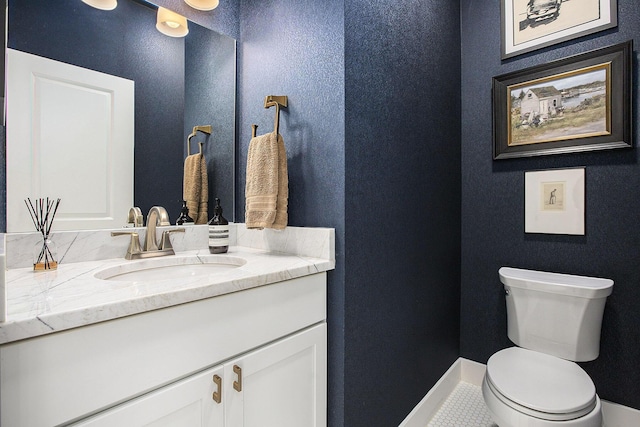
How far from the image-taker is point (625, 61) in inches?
58.4

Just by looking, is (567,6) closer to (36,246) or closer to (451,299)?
(451,299)

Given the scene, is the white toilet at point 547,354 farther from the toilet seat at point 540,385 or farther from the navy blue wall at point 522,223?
the navy blue wall at point 522,223

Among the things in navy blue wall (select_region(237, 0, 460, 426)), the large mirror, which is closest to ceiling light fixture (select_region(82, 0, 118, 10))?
the large mirror

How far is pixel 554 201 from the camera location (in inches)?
66.1

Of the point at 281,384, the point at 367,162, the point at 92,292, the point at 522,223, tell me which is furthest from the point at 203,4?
the point at 522,223

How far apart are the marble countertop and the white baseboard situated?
100 cm

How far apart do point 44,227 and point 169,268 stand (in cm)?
40

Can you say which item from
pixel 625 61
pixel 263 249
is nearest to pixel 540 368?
pixel 263 249

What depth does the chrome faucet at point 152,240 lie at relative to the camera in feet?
3.95

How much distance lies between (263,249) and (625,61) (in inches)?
73.7

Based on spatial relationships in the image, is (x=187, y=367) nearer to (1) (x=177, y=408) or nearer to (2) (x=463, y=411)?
(1) (x=177, y=408)

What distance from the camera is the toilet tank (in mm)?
1406

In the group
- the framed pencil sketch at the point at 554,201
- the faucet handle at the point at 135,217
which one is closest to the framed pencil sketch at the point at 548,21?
the framed pencil sketch at the point at 554,201

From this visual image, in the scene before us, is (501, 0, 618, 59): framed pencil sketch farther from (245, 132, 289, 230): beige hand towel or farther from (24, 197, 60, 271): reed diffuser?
(24, 197, 60, 271): reed diffuser
